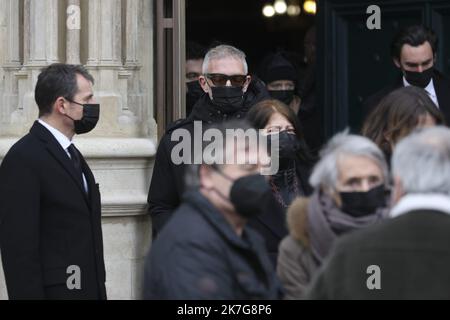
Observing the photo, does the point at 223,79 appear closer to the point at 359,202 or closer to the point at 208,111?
the point at 208,111

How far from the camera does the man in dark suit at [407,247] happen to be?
3.79 metres

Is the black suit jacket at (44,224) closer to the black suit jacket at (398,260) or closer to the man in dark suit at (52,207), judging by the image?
the man in dark suit at (52,207)

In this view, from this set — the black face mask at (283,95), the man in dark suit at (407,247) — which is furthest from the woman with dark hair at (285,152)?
the man in dark suit at (407,247)

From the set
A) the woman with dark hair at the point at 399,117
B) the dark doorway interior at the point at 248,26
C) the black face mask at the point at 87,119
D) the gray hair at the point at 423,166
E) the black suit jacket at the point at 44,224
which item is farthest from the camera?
the dark doorway interior at the point at 248,26

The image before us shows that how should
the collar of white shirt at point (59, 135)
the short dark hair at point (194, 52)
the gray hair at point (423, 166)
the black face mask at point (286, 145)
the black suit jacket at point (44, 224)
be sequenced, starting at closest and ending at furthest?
the gray hair at point (423, 166) → the black suit jacket at point (44, 224) → the black face mask at point (286, 145) → the collar of white shirt at point (59, 135) → the short dark hair at point (194, 52)

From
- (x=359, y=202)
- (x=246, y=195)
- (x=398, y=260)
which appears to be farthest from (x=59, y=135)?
(x=398, y=260)

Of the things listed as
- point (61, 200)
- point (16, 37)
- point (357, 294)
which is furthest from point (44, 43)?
point (357, 294)

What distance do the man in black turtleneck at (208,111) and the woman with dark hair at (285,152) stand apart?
16.0 inches

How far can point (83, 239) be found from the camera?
20.5ft

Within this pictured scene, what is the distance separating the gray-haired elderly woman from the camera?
4703 mm

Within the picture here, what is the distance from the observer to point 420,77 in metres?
7.06

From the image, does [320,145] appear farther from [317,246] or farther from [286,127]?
[317,246]

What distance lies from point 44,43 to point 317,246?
3.81 m

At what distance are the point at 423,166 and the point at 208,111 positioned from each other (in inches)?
118
